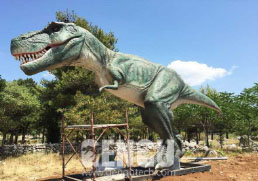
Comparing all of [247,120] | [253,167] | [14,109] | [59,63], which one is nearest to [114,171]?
[59,63]

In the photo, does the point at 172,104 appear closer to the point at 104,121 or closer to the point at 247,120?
the point at 104,121

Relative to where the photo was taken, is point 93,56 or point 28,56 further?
point 93,56

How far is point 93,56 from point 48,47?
0.84m

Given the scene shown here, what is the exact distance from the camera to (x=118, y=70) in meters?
4.58

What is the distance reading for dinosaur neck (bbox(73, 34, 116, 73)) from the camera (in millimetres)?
4445

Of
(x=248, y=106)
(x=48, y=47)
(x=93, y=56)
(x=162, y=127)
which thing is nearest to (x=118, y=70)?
(x=93, y=56)

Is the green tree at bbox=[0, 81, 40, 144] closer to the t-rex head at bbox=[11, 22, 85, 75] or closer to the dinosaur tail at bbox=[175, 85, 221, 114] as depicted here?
the t-rex head at bbox=[11, 22, 85, 75]

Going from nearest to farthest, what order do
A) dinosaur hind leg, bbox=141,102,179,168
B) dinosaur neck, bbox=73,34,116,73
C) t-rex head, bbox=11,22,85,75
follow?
t-rex head, bbox=11,22,85,75 → dinosaur neck, bbox=73,34,116,73 → dinosaur hind leg, bbox=141,102,179,168

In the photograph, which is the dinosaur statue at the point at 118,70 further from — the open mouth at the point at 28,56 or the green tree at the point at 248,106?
the green tree at the point at 248,106

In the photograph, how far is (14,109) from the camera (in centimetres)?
1336

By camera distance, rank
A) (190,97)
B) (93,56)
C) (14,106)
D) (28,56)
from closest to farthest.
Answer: (28,56)
(93,56)
(190,97)
(14,106)

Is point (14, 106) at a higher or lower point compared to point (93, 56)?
lower

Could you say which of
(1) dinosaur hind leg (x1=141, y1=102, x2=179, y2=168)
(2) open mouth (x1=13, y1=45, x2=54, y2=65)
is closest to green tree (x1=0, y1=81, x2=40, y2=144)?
(2) open mouth (x1=13, y1=45, x2=54, y2=65)

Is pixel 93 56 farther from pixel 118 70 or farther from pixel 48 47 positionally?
pixel 48 47
